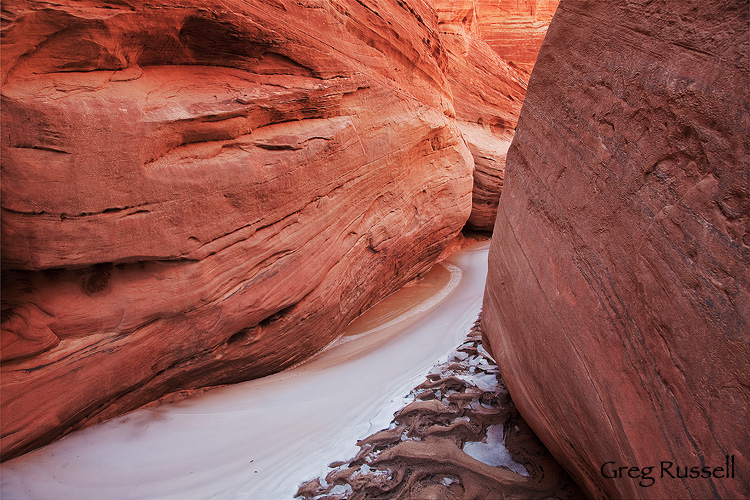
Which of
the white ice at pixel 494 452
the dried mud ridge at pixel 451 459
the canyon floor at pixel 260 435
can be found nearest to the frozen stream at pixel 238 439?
the canyon floor at pixel 260 435

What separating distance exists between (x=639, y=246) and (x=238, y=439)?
2.59 meters

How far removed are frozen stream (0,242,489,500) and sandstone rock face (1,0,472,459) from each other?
0.65ft

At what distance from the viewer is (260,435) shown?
319 centimetres

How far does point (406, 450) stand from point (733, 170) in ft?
7.38

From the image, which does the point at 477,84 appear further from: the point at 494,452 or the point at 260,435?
the point at 260,435

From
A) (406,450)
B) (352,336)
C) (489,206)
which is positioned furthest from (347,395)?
(489,206)

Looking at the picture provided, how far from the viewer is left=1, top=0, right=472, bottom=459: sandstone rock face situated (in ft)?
9.46

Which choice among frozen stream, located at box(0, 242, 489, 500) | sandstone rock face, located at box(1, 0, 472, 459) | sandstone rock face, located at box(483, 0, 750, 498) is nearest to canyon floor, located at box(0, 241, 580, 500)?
frozen stream, located at box(0, 242, 489, 500)

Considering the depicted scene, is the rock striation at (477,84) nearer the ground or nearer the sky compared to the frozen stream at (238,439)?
nearer the sky

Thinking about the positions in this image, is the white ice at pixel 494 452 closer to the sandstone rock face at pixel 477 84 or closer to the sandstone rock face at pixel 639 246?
the sandstone rock face at pixel 639 246

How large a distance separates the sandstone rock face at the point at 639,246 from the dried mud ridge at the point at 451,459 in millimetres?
250

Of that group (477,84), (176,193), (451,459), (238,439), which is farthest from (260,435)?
(477,84)

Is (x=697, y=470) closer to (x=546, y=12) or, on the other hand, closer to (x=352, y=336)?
(x=352, y=336)

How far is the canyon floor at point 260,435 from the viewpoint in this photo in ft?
8.96
